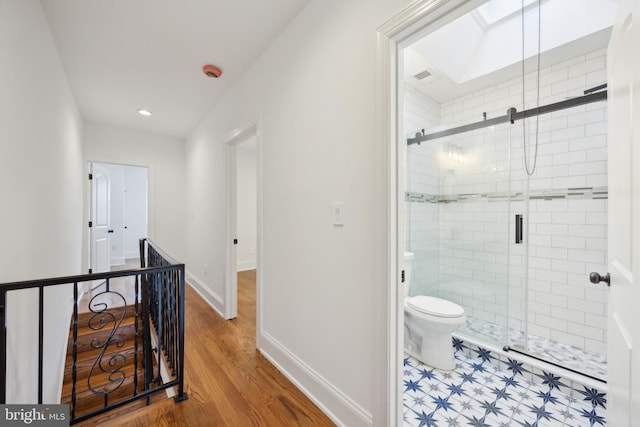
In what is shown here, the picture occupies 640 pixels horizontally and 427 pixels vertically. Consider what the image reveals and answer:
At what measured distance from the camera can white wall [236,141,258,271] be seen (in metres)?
5.27

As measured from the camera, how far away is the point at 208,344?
2.32 meters

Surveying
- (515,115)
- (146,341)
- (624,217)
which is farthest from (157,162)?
(624,217)

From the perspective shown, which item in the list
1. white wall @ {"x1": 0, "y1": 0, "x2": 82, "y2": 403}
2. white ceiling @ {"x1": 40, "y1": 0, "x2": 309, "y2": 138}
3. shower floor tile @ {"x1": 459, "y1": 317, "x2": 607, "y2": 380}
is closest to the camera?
white wall @ {"x1": 0, "y1": 0, "x2": 82, "y2": 403}

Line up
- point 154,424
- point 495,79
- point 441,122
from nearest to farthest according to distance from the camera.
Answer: point 154,424, point 495,79, point 441,122

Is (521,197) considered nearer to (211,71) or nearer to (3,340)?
(211,71)

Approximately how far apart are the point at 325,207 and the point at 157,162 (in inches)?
165

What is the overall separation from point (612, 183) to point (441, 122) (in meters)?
2.30

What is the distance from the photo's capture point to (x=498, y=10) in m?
2.22

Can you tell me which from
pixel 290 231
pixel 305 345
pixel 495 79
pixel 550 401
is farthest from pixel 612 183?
pixel 495 79

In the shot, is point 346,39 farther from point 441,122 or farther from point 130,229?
point 130,229

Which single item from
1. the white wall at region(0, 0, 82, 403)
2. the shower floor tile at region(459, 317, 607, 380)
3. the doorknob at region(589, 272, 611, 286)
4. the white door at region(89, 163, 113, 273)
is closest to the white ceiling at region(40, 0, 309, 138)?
the white wall at region(0, 0, 82, 403)

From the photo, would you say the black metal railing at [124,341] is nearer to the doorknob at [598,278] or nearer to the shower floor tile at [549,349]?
the doorknob at [598,278]

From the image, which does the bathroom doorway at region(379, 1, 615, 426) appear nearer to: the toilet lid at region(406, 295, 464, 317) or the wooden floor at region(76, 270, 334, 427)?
the toilet lid at region(406, 295, 464, 317)

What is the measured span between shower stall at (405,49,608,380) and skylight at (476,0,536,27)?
24.1 inches
